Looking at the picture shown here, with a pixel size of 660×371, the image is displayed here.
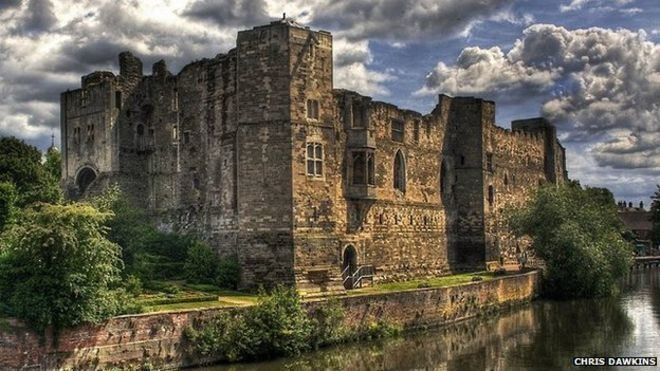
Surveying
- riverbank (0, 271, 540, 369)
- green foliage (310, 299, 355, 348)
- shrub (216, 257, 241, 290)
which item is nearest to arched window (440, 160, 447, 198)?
riverbank (0, 271, 540, 369)

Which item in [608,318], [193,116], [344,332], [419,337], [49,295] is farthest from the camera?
[193,116]

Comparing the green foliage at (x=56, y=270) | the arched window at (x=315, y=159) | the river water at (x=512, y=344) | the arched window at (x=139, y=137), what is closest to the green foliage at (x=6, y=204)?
the arched window at (x=139, y=137)

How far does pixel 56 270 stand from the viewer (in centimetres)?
2555

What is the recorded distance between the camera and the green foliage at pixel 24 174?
141 ft

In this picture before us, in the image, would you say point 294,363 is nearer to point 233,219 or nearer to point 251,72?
point 233,219

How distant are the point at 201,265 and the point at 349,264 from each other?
8.79 metres

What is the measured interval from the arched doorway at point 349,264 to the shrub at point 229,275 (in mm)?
6849

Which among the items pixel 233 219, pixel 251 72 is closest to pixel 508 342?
pixel 233 219

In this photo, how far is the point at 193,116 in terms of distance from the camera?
46594mm

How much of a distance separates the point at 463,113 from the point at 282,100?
2471 cm

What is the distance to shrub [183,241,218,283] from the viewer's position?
132ft

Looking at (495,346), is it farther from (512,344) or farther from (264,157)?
(264,157)

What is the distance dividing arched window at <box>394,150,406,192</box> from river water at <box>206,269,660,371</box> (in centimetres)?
1140

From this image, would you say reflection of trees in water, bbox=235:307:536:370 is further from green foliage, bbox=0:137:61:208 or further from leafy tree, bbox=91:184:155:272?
green foliage, bbox=0:137:61:208
